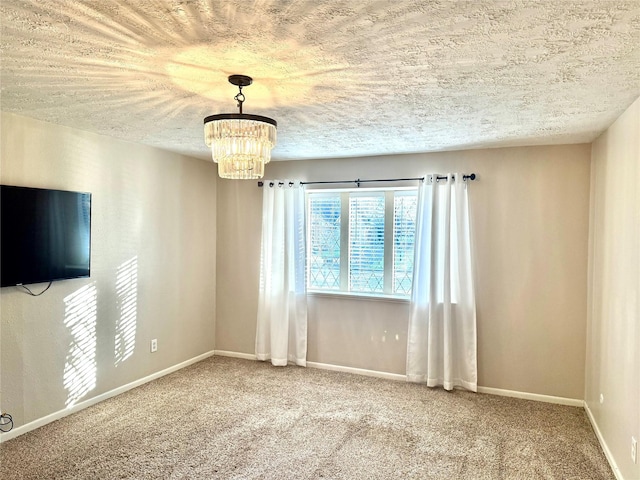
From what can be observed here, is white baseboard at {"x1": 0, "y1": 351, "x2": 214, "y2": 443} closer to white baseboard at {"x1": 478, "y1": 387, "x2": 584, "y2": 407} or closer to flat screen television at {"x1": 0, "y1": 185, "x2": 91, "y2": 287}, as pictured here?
flat screen television at {"x1": 0, "y1": 185, "x2": 91, "y2": 287}

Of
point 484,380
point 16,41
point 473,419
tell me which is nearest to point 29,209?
point 16,41

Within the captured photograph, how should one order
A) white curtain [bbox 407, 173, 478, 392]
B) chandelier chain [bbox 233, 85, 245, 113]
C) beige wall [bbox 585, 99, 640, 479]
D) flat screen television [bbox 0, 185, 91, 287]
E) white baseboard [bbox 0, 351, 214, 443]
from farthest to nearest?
white curtain [bbox 407, 173, 478, 392] → white baseboard [bbox 0, 351, 214, 443] → flat screen television [bbox 0, 185, 91, 287] → beige wall [bbox 585, 99, 640, 479] → chandelier chain [bbox 233, 85, 245, 113]

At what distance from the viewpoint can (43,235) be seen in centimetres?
313

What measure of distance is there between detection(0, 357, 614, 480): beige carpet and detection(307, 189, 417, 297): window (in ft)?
3.48

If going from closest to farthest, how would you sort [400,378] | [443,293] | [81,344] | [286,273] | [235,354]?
[81,344] < [443,293] < [400,378] < [286,273] < [235,354]

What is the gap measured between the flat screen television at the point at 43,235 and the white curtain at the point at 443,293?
9.67 feet

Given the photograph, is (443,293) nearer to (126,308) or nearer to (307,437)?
(307,437)

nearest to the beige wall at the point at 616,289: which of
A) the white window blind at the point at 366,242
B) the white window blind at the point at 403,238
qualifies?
the white window blind at the point at 403,238

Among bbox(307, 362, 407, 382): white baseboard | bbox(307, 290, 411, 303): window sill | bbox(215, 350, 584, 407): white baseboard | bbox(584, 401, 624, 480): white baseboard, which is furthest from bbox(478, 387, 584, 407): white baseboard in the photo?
bbox(307, 290, 411, 303): window sill

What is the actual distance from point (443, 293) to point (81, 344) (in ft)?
10.4

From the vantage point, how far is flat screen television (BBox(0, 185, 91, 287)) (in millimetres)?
2898

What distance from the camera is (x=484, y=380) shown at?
13.3 feet

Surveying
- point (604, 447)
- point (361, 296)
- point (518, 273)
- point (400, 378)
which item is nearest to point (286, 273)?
point (361, 296)

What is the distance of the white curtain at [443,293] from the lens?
4.04 metres
